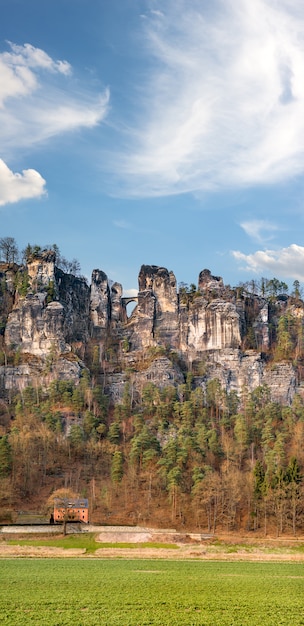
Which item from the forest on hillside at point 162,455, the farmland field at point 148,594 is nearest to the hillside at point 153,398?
the forest on hillside at point 162,455

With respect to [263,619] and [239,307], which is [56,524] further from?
[239,307]

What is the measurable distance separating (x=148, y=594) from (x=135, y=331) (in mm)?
93941

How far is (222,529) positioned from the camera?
2657 inches

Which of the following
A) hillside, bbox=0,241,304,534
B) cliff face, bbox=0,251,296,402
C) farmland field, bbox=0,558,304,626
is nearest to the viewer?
farmland field, bbox=0,558,304,626

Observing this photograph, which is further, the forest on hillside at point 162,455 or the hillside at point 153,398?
the hillside at point 153,398

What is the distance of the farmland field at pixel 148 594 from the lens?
24172 millimetres

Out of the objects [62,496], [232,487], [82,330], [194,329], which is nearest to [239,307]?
[194,329]

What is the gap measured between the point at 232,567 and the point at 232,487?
28883 mm

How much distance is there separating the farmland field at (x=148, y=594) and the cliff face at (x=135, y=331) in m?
66.8

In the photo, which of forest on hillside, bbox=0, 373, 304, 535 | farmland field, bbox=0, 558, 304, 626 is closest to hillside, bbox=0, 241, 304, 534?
forest on hillside, bbox=0, 373, 304, 535

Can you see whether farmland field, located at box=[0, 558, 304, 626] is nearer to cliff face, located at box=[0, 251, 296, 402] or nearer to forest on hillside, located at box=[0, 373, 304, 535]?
forest on hillside, located at box=[0, 373, 304, 535]

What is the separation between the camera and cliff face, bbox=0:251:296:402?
109m

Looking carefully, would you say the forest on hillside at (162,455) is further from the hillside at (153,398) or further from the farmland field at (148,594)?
the farmland field at (148,594)

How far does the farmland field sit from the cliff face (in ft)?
219
